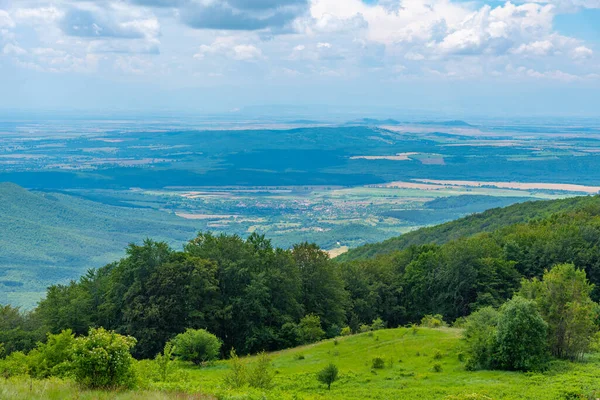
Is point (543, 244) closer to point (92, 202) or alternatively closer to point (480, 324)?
point (480, 324)

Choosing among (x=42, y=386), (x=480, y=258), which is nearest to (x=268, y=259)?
(x=480, y=258)

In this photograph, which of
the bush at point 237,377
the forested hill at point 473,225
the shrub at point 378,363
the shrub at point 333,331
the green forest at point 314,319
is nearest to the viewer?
the bush at point 237,377

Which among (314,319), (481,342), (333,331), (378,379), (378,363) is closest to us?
(378,379)

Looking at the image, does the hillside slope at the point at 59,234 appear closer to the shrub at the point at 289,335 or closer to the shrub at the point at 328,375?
the shrub at the point at 289,335

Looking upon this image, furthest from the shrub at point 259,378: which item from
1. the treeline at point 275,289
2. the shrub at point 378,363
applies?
the treeline at point 275,289

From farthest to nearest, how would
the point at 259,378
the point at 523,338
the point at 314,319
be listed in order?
the point at 314,319
the point at 523,338
the point at 259,378

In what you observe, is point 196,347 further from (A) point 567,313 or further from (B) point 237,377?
(A) point 567,313

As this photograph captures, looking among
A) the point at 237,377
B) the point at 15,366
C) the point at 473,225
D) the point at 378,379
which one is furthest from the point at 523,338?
the point at 473,225
